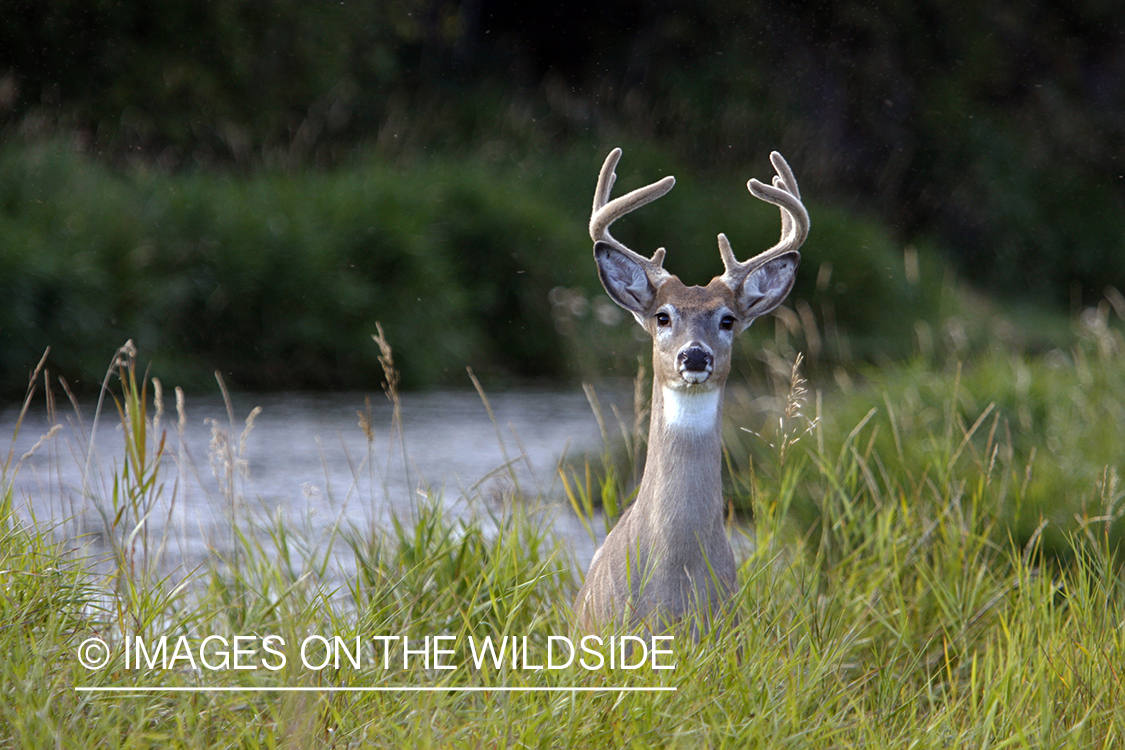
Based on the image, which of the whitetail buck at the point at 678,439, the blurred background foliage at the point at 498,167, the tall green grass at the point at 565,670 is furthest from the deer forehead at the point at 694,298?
the blurred background foliage at the point at 498,167

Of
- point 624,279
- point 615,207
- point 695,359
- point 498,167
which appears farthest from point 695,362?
point 498,167

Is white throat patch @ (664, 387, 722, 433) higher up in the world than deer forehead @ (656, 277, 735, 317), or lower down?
lower down

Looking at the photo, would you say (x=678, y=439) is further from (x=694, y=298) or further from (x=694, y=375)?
(x=694, y=298)

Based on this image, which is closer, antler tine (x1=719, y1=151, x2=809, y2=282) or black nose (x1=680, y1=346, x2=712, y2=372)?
black nose (x1=680, y1=346, x2=712, y2=372)

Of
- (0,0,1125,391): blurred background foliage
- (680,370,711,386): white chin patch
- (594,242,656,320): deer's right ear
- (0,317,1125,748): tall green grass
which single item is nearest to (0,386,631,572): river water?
(0,0,1125,391): blurred background foliage

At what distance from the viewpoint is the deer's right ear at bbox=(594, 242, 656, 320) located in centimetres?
282

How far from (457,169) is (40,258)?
384 centimetres

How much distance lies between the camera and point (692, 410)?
9.12ft

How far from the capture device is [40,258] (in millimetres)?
7469

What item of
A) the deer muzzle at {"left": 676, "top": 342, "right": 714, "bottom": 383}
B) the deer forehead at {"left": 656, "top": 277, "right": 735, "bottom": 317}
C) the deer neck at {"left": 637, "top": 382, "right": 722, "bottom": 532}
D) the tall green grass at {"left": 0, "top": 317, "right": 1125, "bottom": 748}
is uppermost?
the deer forehead at {"left": 656, "top": 277, "right": 735, "bottom": 317}

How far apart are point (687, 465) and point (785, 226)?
2.39 feet

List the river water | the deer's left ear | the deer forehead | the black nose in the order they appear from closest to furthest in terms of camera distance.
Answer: the black nose, the deer forehead, the deer's left ear, the river water

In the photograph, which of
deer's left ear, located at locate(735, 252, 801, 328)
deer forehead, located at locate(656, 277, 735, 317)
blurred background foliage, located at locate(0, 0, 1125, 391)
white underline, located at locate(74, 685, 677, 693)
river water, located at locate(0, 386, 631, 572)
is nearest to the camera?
white underline, located at locate(74, 685, 677, 693)

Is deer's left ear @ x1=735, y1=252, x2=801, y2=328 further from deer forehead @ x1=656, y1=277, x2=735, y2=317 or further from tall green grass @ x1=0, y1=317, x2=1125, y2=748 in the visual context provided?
tall green grass @ x1=0, y1=317, x2=1125, y2=748
